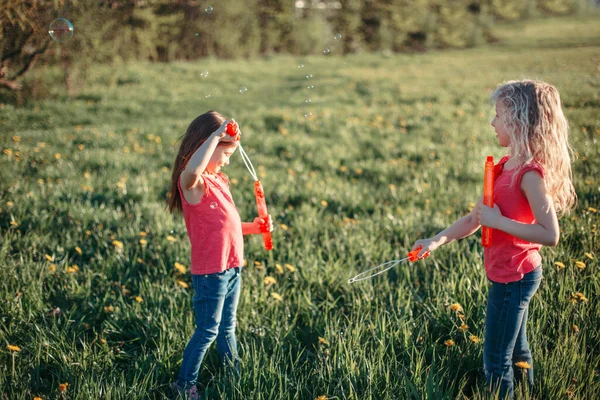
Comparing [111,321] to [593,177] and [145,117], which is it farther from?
[145,117]

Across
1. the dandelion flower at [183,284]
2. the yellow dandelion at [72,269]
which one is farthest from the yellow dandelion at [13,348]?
the dandelion flower at [183,284]

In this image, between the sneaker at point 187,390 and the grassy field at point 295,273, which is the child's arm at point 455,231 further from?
the sneaker at point 187,390

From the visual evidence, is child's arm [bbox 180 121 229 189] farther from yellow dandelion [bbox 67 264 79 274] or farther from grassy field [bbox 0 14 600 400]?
yellow dandelion [bbox 67 264 79 274]

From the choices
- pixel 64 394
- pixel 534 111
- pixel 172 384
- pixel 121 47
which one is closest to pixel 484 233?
pixel 534 111

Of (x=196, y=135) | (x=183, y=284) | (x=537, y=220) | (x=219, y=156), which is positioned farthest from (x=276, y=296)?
(x=537, y=220)

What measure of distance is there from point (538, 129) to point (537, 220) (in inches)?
13.8

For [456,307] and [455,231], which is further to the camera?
[456,307]

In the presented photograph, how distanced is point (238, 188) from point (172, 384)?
Answer: 2852mm

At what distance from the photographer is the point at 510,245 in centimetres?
190

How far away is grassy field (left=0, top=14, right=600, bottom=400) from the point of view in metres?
2.13

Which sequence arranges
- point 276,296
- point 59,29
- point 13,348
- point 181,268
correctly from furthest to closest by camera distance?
point 59,29, point 181,268, point 276,296, point 13,348

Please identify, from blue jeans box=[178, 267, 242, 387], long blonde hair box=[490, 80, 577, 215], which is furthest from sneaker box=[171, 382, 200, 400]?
long blonde hair box=[490, 80, 577, 215]

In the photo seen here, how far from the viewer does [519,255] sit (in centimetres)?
189

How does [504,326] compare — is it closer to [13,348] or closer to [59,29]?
[13,348]
